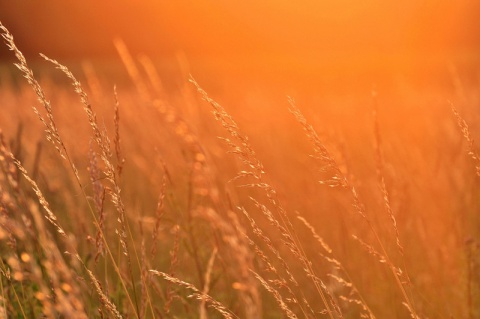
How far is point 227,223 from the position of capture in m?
1.92

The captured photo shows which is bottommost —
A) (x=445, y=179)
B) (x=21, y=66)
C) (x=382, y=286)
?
(x=382, y=286)

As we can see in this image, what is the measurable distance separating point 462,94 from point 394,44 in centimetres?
3221

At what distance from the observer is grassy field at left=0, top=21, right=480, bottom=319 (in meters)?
1.46

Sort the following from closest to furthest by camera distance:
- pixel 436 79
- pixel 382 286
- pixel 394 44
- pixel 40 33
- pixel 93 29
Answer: pixel 382 286, pixel 436 79, pixel 394 44, pixel 40 33, pixel 93 29

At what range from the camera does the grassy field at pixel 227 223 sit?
4.80 ft

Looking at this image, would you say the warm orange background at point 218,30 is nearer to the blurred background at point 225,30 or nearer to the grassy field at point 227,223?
the blurred background at point 225,30

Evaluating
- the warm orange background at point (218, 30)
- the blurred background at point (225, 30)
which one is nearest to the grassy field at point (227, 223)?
the blurred background at point (225, 30)

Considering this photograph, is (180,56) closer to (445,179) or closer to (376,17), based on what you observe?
(445,179)

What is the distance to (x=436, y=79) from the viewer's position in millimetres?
22578

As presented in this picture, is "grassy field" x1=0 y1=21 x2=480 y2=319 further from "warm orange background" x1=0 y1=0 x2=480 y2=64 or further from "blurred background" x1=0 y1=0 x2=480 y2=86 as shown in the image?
"warm orange background" x1=0 y1=0 x2=480 y2=64

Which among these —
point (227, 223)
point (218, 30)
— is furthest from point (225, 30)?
point (227, 223)

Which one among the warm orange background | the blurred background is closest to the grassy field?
the blurred background

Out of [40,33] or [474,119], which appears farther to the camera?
[40,33]

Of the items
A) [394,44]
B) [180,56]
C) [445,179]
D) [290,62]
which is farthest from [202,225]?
[394,44]
